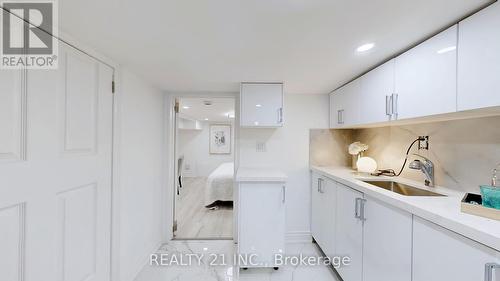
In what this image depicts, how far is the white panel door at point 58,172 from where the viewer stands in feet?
3.28

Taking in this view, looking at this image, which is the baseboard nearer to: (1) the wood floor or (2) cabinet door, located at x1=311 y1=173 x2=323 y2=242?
(2) cabinet door, located at x1=311 y1=173 x2=323 y2=242

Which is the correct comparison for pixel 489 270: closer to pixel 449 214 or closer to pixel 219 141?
pixel 449 214

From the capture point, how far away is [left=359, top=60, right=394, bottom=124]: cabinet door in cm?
162

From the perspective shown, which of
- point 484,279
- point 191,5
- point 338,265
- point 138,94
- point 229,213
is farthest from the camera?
point 229,213

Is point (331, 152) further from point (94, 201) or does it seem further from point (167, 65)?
point (94, 201)

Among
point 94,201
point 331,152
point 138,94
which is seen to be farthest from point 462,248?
point 138,94

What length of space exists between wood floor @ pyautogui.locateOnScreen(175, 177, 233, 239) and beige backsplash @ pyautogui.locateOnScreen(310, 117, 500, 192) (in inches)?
88.1

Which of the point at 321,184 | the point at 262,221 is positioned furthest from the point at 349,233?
the point at 262,221

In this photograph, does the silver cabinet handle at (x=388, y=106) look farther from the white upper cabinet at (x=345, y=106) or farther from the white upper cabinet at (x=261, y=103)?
the white upper cabinet at (x=261, y=103)

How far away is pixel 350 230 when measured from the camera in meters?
1.79

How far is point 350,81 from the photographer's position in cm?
227

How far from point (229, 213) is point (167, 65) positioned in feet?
9.13

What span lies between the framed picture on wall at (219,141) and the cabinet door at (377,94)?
18.6ft

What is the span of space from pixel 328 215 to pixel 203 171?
564 cm
